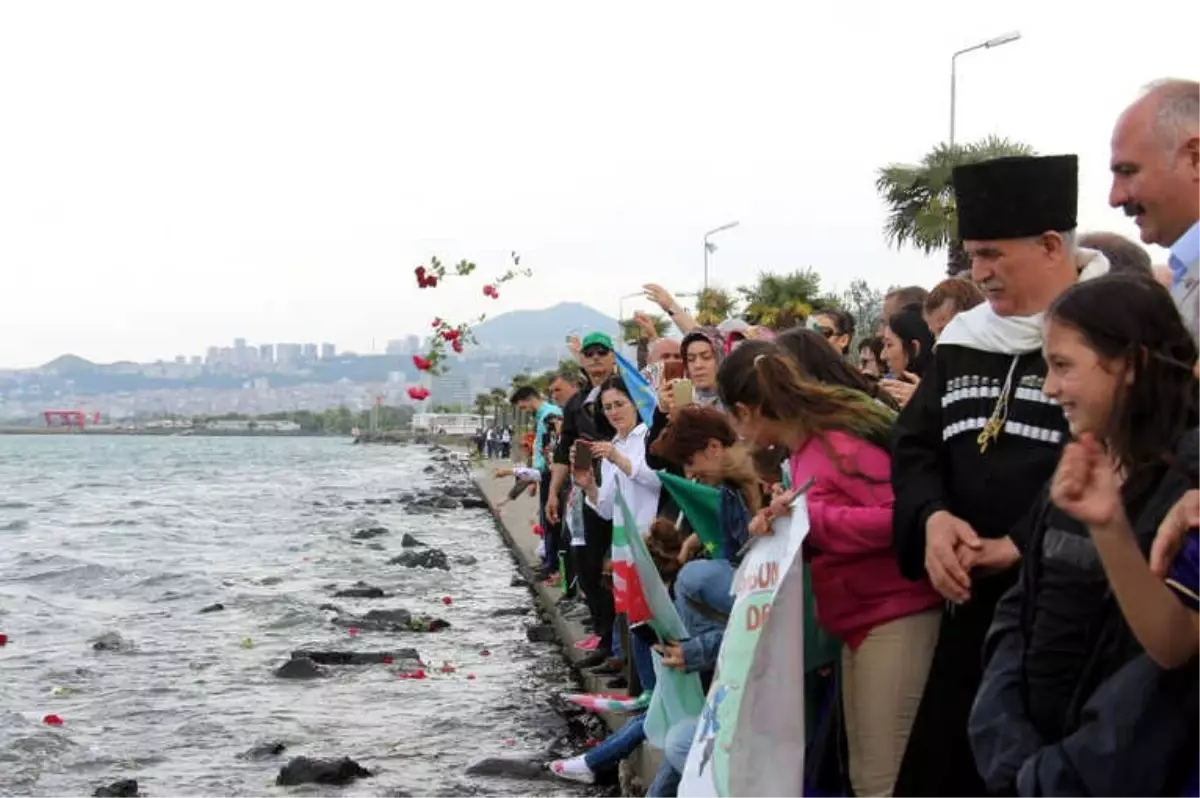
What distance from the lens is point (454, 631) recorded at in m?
16.2

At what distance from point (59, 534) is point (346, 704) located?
27955mm

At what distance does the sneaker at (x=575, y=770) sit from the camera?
7.85 meters

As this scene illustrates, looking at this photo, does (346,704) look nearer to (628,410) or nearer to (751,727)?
(628,410)

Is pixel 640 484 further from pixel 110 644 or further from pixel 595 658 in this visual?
pixel 110 644

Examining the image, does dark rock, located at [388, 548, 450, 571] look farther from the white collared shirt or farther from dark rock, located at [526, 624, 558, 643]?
the white collared shirt

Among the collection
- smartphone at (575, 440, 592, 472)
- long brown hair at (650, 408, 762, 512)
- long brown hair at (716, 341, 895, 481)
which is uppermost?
long brown hair at (716, 341, 895, 481)

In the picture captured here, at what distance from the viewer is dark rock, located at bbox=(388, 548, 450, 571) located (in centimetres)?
2358

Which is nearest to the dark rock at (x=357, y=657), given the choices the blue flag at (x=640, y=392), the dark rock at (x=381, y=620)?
the dark rock at (x=381, y=620)

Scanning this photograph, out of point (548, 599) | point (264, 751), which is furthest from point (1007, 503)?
point (548, 599)

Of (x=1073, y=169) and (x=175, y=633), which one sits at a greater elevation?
(x=1073, y=169)

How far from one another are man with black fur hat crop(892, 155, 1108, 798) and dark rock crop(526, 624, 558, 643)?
33.8ft

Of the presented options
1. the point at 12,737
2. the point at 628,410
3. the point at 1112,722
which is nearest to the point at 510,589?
the point at 12,737

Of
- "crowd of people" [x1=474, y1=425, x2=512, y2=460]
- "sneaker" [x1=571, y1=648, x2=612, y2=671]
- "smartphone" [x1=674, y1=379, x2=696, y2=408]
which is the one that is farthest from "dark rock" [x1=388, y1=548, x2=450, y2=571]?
"crowd of people" [x1=474, y1=425, x2=512, y2=460]

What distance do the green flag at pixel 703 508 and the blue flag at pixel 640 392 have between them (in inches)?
82.6
